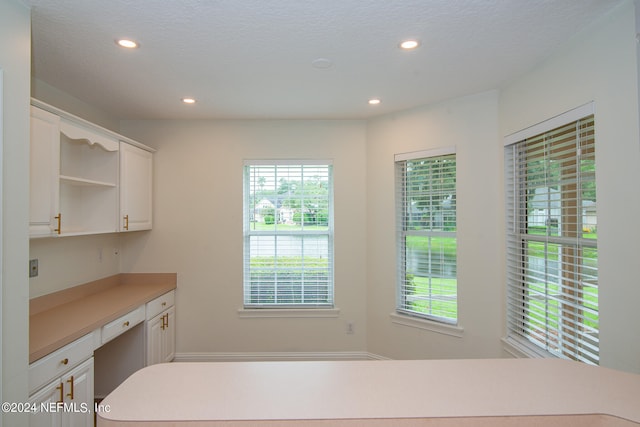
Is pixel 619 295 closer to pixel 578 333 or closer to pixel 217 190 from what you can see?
pixel 578 333

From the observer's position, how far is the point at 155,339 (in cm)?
331

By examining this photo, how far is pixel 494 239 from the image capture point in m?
2.92

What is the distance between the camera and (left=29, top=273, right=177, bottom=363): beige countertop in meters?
2.08

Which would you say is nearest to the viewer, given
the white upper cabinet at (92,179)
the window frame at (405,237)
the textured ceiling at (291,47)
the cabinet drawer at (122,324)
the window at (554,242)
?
the textured ceiling at (291,47)

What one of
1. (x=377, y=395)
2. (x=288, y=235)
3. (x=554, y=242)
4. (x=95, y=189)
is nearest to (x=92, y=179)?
(x=95, y=189)

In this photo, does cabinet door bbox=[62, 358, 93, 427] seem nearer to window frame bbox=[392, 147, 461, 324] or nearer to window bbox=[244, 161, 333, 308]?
window bbox=[244, 161, 333, 308]

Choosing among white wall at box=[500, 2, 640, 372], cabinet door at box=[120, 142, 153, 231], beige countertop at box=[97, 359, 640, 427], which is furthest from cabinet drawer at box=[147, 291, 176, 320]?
white wall at box=[500, 2, 640, 372]

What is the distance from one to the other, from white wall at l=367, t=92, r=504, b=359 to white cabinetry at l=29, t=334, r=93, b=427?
8.30ft

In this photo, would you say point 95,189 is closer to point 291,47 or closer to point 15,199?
point 15,199

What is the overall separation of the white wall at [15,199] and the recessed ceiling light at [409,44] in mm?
1989

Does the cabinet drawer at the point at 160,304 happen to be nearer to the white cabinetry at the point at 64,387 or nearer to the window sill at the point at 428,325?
the white cabinetry at the point at 64,387

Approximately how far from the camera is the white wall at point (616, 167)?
167 cm

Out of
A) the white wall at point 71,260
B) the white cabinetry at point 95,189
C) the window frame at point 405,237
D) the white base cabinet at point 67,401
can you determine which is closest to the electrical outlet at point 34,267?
the white wall at point 71,260

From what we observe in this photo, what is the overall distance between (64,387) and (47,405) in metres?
0.14
